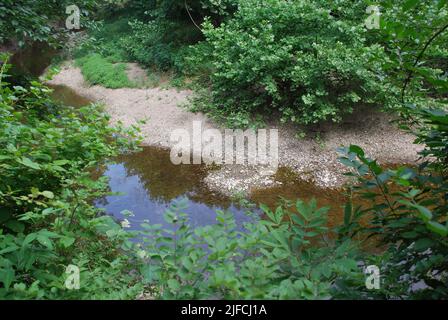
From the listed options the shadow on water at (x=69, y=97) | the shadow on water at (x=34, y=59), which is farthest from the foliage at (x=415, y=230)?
the shadow on water at (x=34, y=59)

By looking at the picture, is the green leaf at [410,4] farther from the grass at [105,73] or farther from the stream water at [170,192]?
the grass at [105,73]

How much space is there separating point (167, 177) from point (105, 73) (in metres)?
6.63

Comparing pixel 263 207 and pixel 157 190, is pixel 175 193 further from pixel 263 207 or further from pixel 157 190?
pixel 263 207

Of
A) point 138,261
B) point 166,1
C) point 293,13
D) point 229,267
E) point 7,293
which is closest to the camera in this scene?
point 229,267

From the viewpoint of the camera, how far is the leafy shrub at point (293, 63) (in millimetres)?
7793

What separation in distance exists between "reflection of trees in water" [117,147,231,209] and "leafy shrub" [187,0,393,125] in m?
1.88

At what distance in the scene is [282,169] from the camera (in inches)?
302

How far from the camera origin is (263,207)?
184 cm

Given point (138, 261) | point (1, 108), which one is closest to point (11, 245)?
point (138, 261)

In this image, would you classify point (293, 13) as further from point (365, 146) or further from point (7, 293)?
point (7, 293)

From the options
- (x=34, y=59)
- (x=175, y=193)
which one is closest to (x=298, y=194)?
(x=175, y=193)
